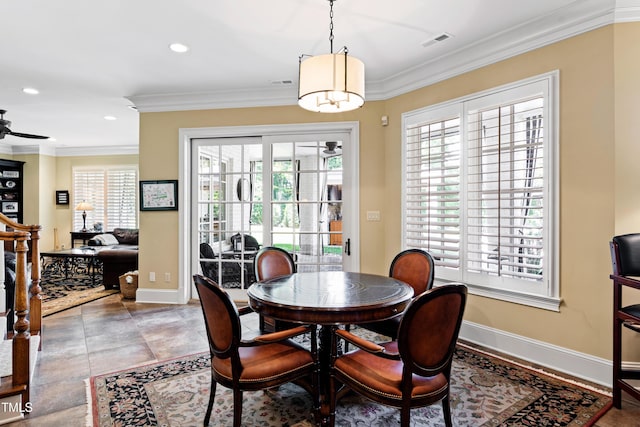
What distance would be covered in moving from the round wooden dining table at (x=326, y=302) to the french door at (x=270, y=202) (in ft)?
5.66

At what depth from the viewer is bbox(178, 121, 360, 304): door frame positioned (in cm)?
428

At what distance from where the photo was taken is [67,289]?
5.54 meters

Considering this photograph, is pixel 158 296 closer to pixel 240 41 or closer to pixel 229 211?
pixel 229 211

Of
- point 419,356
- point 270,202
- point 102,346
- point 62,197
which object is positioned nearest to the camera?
point 419,356

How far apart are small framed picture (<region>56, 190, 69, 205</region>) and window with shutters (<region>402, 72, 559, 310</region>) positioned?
27.8 ft

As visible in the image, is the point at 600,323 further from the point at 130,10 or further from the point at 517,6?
the point at 130,10

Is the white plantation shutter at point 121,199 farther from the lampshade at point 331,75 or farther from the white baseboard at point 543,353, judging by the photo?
the white baseboard at point 543,353

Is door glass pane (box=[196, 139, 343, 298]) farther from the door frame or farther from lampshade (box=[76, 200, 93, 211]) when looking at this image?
lampshade (box=[76, 200, 93, 211])

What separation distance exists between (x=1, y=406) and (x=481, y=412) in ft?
9.54

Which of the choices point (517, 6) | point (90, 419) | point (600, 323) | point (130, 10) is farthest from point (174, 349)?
point (517, 6)

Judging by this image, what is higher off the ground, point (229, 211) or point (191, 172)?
point (191, 172)

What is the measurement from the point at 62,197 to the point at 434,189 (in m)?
8.90

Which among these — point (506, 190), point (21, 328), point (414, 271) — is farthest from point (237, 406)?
point (506, 190)

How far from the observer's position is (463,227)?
11.2 feet
